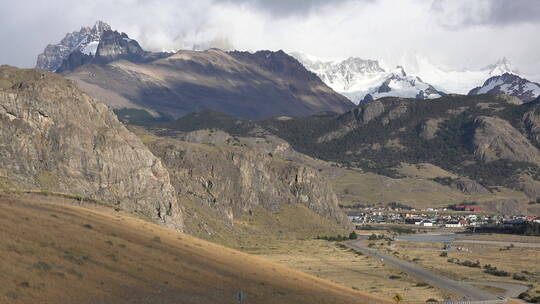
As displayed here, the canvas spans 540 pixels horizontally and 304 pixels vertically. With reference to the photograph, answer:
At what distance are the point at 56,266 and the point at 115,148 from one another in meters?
97.6

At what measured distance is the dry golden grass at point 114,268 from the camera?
152 feet

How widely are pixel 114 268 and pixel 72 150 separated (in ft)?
287

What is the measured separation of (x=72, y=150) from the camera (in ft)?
451

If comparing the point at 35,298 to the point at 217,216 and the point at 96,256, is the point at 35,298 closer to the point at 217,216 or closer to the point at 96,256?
the point at 96,256

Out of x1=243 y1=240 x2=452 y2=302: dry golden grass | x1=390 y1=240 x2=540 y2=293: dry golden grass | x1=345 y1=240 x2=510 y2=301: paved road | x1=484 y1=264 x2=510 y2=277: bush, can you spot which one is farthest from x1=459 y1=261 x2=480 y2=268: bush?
x1=243 y1=240 x2=452 y2=302: dry golden grass

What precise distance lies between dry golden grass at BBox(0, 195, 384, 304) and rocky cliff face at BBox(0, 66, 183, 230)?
56.3m

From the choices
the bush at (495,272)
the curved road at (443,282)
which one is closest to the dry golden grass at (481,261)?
the bush at (495,272)

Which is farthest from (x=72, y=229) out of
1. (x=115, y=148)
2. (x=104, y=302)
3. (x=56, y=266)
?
(x=115, y=148)

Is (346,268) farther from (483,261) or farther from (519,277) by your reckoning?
(483,261)

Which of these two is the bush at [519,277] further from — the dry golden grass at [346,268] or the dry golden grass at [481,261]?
the dry golden grass at [346,268]

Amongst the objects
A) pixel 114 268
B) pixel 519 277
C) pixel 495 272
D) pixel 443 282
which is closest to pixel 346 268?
pixel 443 282

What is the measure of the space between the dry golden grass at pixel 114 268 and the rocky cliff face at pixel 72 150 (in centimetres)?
5632

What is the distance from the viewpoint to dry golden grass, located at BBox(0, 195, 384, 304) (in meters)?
46.3

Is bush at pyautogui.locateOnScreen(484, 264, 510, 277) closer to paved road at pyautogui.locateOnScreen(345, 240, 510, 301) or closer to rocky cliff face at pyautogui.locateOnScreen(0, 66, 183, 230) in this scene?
paved road at pyautogui.locateOnScreen(345, 240, 510, 301)
